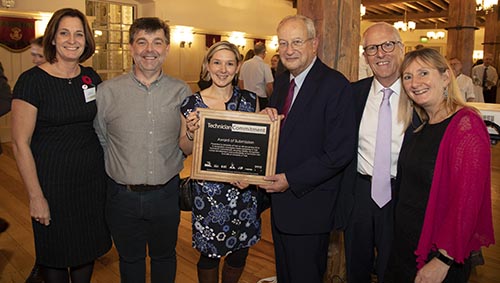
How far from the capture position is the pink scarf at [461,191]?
4.90ft

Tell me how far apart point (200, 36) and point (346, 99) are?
956cm

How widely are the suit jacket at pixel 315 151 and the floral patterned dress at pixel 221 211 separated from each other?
21cm

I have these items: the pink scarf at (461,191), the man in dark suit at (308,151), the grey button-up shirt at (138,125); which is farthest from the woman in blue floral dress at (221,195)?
the pink scarf at (461,191)

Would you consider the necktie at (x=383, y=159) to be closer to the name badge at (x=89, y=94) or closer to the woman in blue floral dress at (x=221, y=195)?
the woman in blue floral dress at (x=221, y=195)

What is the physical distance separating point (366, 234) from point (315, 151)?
579mm

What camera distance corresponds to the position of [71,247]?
2137 mm

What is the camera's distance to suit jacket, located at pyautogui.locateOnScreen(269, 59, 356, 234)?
1.89 metres

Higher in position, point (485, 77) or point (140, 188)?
point (485, 77)

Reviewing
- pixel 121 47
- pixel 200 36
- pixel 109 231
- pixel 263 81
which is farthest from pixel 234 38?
pixel 109 231

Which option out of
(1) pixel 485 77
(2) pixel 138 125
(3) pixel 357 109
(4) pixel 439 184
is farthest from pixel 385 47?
(1) pixel 485 77

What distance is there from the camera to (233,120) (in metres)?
1.93

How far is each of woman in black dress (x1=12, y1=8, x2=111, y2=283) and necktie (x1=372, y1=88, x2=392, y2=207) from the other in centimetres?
142

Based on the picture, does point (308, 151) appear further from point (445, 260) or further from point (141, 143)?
point (141, 143)

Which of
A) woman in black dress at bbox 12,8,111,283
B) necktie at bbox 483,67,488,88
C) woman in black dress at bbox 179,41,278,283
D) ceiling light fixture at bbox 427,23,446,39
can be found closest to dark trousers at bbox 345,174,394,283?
woman in black dress at bbox 179,41,278,283
